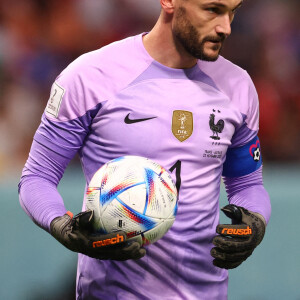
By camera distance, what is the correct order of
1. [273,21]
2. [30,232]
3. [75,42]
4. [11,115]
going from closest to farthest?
[30,232], [11,115], [75,42], [273,21]

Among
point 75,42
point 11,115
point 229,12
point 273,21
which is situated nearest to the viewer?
point 229,12

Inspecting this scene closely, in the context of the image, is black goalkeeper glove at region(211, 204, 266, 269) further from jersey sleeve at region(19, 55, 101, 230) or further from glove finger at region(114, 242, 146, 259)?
jersey sleeve at region(19, 55, 101, 230)

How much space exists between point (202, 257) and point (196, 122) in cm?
60

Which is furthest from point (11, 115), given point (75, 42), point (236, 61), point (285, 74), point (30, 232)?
point (285, 74)

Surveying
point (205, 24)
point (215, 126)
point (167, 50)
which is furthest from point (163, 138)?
point (205, 24)

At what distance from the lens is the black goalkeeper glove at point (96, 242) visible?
291 centimetres

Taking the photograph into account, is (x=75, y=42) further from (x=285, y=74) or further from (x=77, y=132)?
(x=77, y=132)

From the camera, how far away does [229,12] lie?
3.33 metres

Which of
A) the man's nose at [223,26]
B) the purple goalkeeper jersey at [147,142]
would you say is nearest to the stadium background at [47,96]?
the purple goalkeeper jersey at [147,142]

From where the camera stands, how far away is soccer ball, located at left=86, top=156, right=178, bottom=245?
295 cm

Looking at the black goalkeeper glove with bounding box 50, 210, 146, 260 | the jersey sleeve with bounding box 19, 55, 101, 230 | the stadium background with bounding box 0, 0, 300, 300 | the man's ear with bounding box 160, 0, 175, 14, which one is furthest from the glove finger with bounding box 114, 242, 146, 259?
the stadium background with bounding box 0, 0, 300, 300

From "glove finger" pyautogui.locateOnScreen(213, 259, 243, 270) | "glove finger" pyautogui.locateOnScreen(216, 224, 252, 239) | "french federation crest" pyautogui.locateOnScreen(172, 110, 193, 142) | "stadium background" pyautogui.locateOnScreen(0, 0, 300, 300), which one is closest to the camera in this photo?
"glove finger" pyautogui.locateOnScreen(216, 224, 252, 239)

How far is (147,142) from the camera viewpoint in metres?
3.35

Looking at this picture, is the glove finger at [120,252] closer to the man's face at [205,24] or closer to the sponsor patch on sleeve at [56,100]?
the sponsor patch on sleeve at [56,100]
